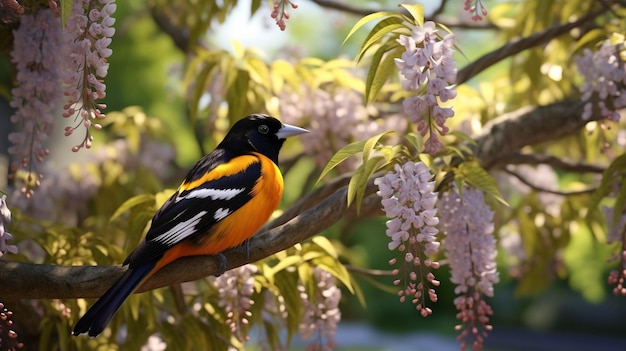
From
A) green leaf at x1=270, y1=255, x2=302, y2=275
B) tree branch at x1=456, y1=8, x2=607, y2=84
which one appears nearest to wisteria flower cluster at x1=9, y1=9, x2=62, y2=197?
green leaf at x1=270, y1=255, x2=302, y2=275

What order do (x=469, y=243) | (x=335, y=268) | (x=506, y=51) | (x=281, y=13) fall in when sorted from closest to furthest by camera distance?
(x=281, y=13) < (x=469, y=243) < (x=335, y=268) < (x=506, y=51)

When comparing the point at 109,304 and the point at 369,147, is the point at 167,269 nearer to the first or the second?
the point at 109,304

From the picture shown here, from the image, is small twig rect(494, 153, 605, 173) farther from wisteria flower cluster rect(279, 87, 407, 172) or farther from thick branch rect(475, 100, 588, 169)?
wisteria flower cluster rect(279, 87, 407, 172)

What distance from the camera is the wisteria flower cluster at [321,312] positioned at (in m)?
3.08

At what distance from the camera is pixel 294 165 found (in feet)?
16.3

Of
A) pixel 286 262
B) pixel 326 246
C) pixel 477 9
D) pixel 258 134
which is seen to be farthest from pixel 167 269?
pixel 477 9

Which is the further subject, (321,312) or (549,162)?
(549,162)

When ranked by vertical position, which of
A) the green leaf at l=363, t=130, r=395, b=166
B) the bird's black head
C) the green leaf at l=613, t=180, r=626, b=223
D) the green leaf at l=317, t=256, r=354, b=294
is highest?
the green leaf at l=363, t=130, r=395, b=166

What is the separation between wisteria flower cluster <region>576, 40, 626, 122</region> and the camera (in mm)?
3049

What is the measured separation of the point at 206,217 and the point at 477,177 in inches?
34.9

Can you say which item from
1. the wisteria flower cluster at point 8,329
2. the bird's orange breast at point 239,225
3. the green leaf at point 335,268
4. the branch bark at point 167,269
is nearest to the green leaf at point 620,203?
the branch bark at point 167,269

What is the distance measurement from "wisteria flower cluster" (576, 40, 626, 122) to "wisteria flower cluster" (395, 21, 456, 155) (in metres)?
0.99

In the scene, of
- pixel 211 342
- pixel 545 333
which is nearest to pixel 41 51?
pixel 211 342

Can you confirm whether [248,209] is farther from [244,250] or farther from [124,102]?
[124,102]
